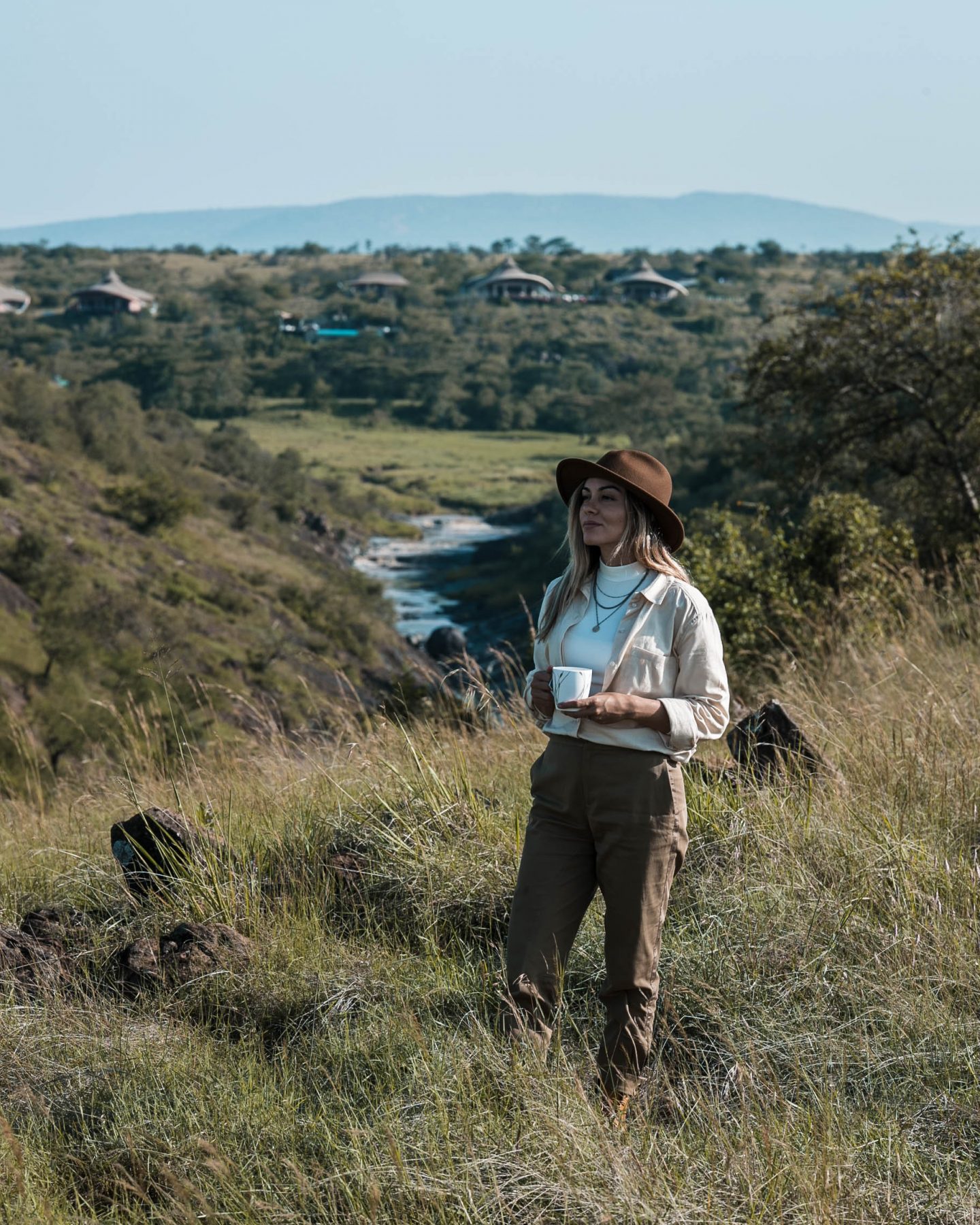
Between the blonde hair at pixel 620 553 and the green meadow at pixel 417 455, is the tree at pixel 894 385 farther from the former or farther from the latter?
the green meadow at pixel 417 455

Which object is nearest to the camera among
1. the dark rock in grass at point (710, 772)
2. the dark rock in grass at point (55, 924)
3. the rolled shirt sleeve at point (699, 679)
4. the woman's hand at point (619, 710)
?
the woman's hand at point (619, 710)

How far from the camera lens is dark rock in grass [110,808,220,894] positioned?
3.79 m

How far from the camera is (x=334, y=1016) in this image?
3.08 meters

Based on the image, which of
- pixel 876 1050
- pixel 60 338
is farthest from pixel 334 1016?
pixel 60 338

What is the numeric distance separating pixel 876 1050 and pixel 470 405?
98975 millimetres

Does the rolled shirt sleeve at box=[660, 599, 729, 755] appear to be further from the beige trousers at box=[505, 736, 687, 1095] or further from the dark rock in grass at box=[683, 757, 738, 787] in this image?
the dark rock in grass at box=[683, 757, 738, 787]

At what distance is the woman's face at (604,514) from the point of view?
288cm

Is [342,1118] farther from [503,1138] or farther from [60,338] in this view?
[60,338]

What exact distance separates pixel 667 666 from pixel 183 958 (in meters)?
1.53

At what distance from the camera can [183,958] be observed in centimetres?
331

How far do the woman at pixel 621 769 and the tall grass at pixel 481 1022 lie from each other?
0.16 m

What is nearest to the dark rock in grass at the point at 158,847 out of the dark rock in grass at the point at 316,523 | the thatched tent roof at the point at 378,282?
the dark rock in grass at the point at 316,523

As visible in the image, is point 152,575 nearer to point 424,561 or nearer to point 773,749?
point 424,561

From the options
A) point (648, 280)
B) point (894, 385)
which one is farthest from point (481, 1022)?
point (648, 280)
